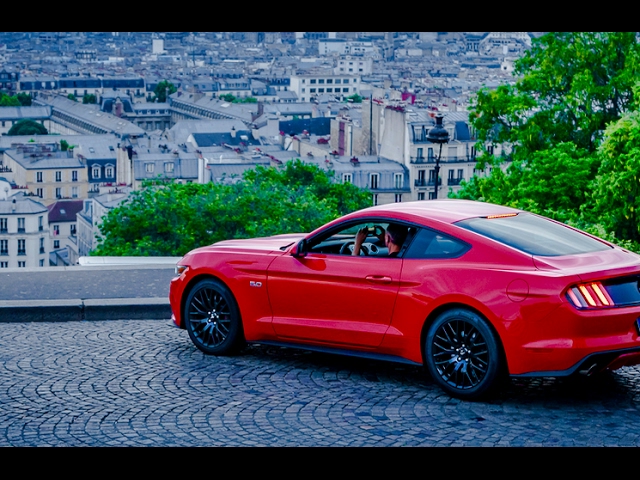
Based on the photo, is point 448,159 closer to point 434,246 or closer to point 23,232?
point 23,232

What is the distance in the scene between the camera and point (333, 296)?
8.84 meters

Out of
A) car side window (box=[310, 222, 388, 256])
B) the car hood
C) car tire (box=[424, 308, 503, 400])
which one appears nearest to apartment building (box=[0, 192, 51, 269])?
car side window (box=[310, 222, 388, 256])

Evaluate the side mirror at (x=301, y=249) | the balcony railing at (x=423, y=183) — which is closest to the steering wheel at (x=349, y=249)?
the side mirror at (x=301, y=249)

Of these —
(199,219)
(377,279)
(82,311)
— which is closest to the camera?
(377,279)

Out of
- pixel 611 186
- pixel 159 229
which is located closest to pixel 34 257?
pixel 159 229

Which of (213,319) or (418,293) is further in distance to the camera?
(213,319)

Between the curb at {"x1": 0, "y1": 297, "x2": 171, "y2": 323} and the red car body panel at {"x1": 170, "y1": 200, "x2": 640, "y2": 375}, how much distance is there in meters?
1.39

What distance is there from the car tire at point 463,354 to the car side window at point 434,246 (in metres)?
0.43

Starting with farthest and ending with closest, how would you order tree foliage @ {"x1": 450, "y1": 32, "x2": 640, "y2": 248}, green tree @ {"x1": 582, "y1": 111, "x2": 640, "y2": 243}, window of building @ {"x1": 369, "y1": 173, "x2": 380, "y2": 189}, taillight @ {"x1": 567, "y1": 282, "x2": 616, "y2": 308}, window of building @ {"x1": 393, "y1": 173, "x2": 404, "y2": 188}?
window of building @ {"x1": 369, "y1": 173, "x2": 380, "y2": 189}, window of building @ {"x1": 393, "y1": 173, "x2": 404, "y2": 188}, tree foliage @ {"x1": 450, "y1": 32, "x2": 640, "y2": 248}, green tree @ {"x1": 582, "y1": 111, "x2": 640, "y2": 243}, taillight @ {"x1": 567, "y1": 282, "x2": 616, "y2": 308}

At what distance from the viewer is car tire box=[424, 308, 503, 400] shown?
786cm

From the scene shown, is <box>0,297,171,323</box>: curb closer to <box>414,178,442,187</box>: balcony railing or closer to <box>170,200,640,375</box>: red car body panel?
<box>170,200,640,375</box>: red car body panel

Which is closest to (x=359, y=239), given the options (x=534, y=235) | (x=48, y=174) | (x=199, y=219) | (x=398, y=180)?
(x=534, y=235)

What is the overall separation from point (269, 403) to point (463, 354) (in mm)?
1305

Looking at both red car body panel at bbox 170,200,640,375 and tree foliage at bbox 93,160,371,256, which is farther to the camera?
tree foliage at bbox 93,160,371,256
